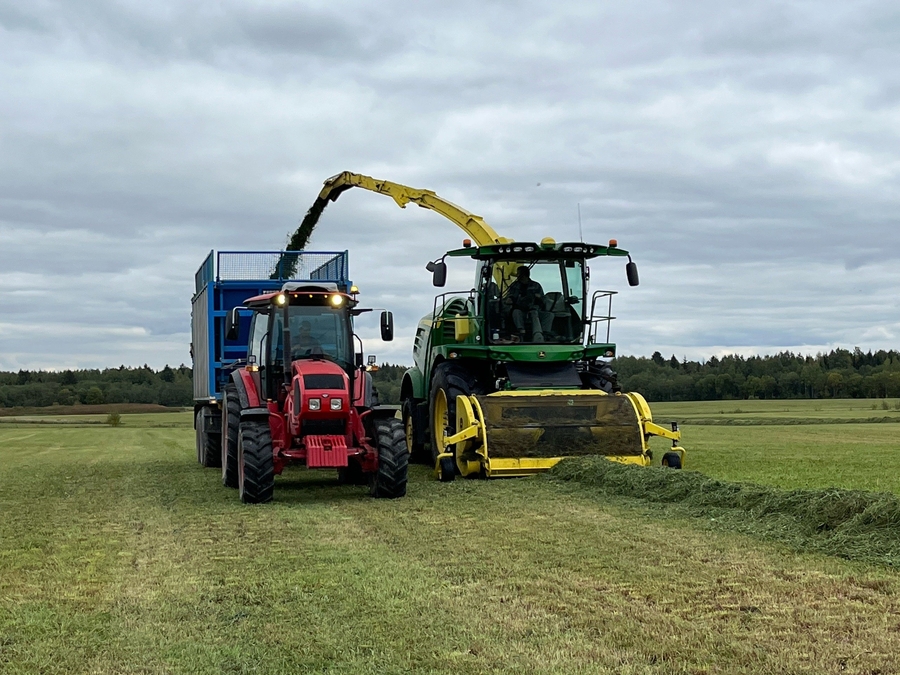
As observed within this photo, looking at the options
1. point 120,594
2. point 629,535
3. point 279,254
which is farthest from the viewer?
point 279,254

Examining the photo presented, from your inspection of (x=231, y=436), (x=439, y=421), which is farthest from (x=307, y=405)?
(x=439, y=421)

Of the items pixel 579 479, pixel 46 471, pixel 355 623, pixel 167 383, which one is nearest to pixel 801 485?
pixel 579 479

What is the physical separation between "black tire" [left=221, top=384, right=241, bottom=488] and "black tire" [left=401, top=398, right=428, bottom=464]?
4015mm

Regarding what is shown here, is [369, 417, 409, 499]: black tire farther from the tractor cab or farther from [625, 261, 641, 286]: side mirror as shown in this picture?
[625, 261, 641, 286]: side mirror

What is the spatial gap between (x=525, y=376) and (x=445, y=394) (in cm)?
117

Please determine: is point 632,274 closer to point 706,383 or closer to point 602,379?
point 602,379

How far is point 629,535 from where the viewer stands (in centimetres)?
902

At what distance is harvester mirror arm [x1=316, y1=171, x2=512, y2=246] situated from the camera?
61.2 ft

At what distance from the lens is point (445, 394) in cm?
1528

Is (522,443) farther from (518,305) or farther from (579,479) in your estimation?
(518,305)

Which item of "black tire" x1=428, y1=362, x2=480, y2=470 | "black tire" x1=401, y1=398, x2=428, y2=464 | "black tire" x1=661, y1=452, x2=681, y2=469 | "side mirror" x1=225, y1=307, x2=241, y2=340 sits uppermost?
"side mirror" x1=225, y1=307, x2=241, y2=340

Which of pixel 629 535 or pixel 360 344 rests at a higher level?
pixel 360 344

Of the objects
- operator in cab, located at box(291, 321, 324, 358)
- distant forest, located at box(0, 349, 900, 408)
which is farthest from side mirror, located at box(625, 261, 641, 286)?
distant forest, located at box(0, 349, 900, 408)

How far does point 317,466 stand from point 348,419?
746mm
